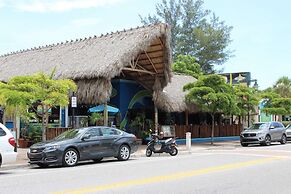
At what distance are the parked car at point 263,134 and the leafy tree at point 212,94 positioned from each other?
6.59ft

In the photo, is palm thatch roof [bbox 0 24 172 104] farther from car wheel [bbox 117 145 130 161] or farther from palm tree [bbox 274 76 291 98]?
palm tree [bbox 274 76 291 98]

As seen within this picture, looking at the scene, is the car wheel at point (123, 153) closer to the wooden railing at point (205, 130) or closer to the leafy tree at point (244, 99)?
the wooden railing at point (205, 130)

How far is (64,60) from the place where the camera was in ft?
86.1

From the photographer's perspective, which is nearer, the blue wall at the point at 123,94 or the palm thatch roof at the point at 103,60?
the palm thatch roof at the point at 103,60

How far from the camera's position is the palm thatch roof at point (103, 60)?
74.1 ft

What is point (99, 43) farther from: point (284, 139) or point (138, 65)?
point (284, 139)

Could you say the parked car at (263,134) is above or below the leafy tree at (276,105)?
below

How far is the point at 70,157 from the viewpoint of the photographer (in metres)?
15.6

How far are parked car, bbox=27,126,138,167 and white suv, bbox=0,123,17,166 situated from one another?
5.17 feet

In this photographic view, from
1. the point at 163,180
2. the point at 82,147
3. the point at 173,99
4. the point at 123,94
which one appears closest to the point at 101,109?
the point at 123,94

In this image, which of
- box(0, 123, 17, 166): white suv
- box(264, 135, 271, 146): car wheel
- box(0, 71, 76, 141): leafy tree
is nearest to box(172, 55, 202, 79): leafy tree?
box(264, 135, 271, 146): car wheel

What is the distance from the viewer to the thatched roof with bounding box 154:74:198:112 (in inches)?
1067

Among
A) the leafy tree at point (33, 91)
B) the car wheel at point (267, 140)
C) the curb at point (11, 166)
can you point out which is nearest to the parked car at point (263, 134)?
the car wheel at point (267, 140)

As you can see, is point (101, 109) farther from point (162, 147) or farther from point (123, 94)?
point (162, 147)
